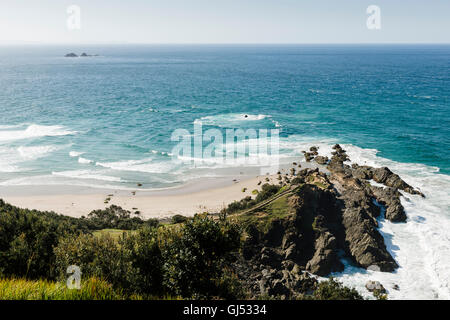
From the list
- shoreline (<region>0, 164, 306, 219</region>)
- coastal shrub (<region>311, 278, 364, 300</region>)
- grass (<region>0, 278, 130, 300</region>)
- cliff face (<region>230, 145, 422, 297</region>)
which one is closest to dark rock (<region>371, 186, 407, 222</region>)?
cliff face (<region>230, 145, 422, 297</region>)

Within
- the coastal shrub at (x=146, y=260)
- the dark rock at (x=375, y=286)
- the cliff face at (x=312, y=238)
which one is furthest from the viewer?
the dark rock at (x=375, y=286)

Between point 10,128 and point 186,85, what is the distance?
80.9 m

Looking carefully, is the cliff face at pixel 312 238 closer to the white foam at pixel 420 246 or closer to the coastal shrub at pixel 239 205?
the white foam at pixel 420 246

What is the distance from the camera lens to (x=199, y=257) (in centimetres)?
1898

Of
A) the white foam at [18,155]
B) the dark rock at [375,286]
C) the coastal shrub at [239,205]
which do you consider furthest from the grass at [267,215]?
the white foam at [18,155]

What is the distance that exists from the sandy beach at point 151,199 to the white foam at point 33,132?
1121 inches

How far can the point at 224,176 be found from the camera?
59875mm

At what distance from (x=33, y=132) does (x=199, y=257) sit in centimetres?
7750

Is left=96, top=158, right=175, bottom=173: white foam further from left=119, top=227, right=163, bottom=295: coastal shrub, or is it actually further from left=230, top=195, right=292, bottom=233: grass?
left=119, top=227, right=163, bottom=295: coastal shrub

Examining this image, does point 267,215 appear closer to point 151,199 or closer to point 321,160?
point 151,199

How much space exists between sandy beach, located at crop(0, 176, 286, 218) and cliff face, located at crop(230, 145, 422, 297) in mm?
13131

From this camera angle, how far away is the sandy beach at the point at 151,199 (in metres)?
47.5
